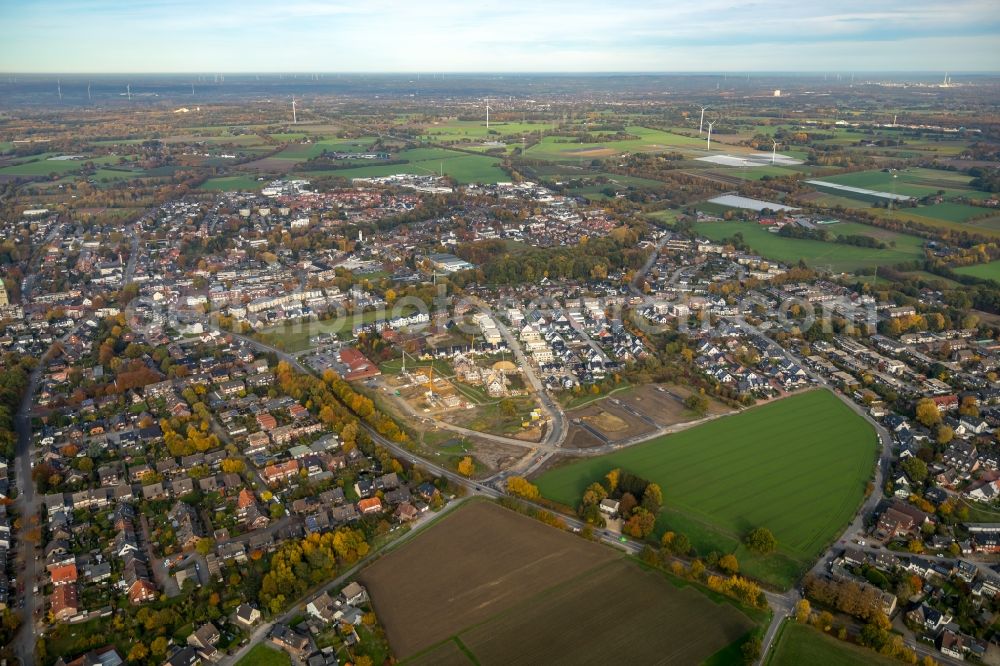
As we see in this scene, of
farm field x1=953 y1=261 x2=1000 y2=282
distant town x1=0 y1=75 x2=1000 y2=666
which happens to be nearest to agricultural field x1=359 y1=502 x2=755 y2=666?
distant town x1=0 y1=75 x2=1000 y2=666

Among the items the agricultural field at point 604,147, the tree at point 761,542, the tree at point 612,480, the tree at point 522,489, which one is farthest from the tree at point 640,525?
the agricultural field at point 604,147

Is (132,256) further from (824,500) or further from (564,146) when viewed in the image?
(564,146)

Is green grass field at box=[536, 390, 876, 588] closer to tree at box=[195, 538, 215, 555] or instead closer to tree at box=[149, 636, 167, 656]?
tree at box=[195, 538, 215, 555]

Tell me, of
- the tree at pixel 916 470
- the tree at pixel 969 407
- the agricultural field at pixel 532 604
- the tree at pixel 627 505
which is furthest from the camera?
the tree at pixel 969 407

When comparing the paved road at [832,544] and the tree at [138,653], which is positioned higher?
the paved road at [832,544]

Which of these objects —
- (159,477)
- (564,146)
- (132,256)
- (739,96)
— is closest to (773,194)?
(564,146)

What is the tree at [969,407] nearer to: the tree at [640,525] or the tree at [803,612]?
the tree at [803,612]
